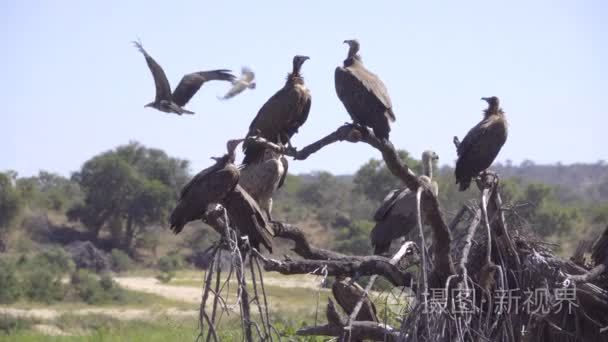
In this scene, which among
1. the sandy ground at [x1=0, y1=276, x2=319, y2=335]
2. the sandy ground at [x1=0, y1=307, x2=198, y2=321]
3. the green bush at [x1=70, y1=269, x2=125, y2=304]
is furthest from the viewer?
the green bush at [x1=70, y1=269, x2=125, y2=304]

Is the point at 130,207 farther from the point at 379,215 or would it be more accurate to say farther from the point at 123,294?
the point at 379,215

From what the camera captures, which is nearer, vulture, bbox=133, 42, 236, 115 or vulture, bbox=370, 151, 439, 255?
vulture, bbox=370, 151, 439, 255

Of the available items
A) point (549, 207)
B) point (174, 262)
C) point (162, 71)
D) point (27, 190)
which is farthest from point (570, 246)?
point (162, 71)

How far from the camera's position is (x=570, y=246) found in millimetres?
32438

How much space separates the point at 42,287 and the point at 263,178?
18691 millimetres

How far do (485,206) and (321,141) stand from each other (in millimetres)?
1128

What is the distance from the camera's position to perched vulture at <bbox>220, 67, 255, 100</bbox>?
8719mm

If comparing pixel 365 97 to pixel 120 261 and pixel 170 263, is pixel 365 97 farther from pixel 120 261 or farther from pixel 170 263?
pixel 120 261

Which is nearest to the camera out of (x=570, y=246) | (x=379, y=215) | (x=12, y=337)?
(x=379, y=215)

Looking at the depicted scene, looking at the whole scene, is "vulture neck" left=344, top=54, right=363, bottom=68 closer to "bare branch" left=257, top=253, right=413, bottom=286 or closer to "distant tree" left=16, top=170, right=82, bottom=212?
"bare branch" left=257, top=253, right=413, bottom=286

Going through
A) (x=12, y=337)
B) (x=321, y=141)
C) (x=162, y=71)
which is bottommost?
(x=12, y=337)

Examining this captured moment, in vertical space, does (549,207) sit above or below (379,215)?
above

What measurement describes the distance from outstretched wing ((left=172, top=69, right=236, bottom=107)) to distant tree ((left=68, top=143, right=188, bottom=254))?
2707cm

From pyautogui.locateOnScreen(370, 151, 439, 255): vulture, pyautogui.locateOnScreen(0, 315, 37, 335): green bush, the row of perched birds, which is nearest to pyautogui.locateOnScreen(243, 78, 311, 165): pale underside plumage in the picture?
the row of perched birds
